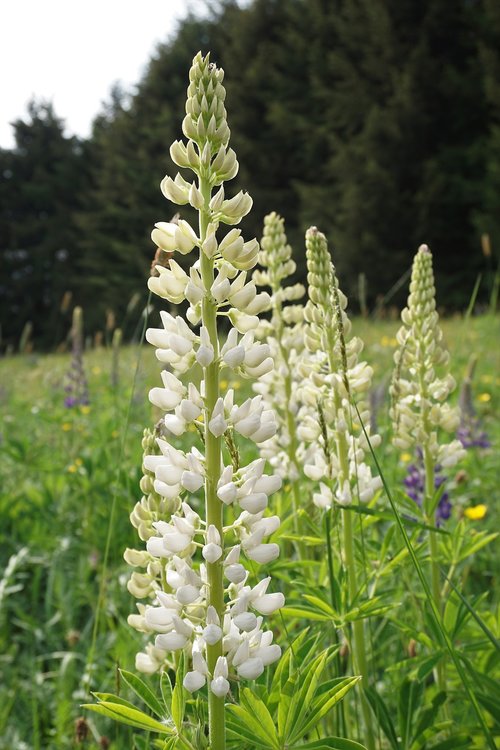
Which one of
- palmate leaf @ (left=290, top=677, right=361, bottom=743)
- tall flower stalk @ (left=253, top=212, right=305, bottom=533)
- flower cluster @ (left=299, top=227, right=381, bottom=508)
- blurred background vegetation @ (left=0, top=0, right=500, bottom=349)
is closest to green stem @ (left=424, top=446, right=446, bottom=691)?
flower cluster @ (left=299, top=227, right=381, bottom=508)

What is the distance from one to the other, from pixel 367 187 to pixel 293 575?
21.8 metres

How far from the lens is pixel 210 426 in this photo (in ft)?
3.24

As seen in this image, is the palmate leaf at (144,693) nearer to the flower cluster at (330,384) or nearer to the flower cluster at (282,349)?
the flower cluster at (330,384)

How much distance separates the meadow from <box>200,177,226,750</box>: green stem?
0.19 ft

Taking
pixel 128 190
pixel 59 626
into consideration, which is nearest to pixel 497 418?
pixel 59 626

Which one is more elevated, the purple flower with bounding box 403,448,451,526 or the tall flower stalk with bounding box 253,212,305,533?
the tall flower stalk with bounding box 253,212,305,533

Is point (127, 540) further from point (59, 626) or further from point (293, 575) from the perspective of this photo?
point (293, 575)

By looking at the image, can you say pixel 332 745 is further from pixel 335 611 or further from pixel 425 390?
pixel 425 390

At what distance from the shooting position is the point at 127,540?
9.02ft

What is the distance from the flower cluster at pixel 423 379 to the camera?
157 cm

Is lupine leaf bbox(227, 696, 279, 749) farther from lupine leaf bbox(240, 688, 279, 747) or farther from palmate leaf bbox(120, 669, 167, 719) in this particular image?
palmate leaf bbox(120, 669, 167, 719)

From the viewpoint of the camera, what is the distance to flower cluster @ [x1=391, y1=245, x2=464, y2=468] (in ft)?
5.16

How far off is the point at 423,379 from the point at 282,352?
413 mm

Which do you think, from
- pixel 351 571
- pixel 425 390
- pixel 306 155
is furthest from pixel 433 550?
pixel 306 155
